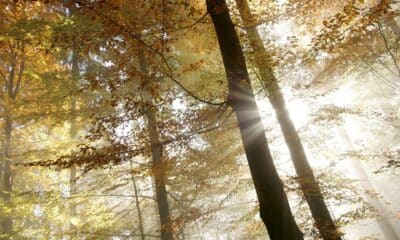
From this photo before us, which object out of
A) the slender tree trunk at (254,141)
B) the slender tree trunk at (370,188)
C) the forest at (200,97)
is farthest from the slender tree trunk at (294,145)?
the slender tree trunk at (370,188)

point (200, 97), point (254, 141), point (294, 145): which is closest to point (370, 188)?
point (294, 145)

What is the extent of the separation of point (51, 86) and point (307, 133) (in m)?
7.59

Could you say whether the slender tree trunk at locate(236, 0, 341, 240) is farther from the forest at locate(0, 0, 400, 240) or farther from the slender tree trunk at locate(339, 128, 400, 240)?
the slender tree trunk at locate(339, 128, 400, 240)

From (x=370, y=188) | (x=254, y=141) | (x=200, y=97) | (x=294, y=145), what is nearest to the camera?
(x=254, y=141)

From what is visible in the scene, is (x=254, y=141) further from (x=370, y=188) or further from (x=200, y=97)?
(x=370, y=188)

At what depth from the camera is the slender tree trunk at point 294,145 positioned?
22.1 feet

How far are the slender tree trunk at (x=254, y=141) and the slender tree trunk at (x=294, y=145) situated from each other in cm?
173

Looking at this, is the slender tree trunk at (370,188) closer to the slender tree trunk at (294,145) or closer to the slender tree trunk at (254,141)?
the slender tree trunk at (294,145)

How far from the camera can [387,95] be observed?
931 inches

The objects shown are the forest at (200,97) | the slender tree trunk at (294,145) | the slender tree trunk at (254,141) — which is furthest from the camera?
A: the slender tree trunk at (294,145)

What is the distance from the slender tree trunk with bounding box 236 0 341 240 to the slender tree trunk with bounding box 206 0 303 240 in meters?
1.73

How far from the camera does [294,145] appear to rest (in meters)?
7.84

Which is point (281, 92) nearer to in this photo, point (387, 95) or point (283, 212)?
point (283, 212)

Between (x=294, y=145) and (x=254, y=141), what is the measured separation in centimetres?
374
